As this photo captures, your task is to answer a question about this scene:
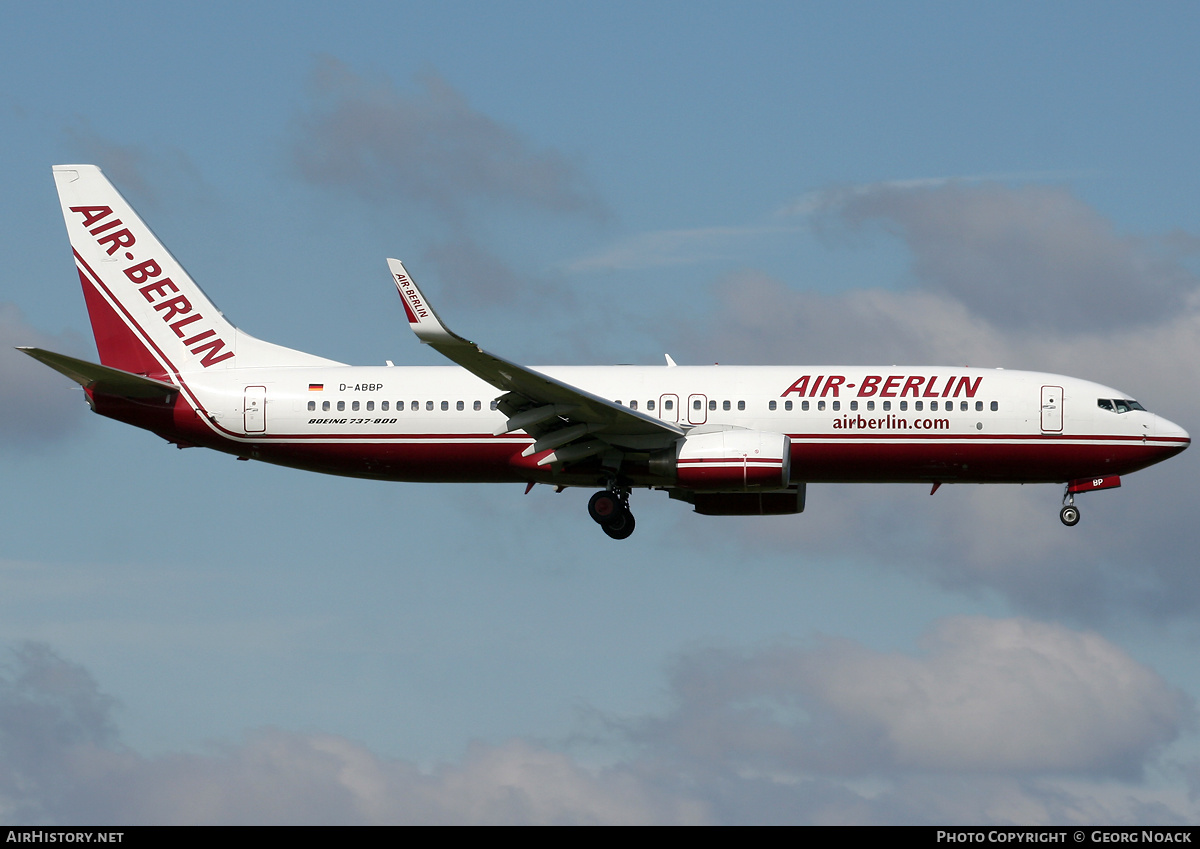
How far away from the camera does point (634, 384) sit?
47.0 meters

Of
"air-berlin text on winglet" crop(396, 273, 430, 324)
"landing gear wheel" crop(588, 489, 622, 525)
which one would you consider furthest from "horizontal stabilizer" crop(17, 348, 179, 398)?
"landing gear wheel" crop(588, 489, 622, 525)

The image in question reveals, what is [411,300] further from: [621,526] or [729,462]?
[621,526]

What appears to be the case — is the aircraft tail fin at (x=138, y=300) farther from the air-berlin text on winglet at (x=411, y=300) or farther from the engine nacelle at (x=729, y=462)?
the engine nacelle at (x=729, y=462)

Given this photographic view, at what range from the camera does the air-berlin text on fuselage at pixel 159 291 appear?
50.5 meters

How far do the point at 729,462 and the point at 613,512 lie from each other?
13.9 ft

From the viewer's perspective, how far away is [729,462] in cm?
4428

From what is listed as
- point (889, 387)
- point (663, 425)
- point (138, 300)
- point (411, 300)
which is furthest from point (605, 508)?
point (138, 300)

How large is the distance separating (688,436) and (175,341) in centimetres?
1677

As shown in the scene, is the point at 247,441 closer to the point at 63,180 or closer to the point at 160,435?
the point at 160,435

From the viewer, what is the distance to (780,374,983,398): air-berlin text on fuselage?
46.0 metres

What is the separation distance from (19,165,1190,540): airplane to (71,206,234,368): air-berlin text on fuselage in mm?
1206

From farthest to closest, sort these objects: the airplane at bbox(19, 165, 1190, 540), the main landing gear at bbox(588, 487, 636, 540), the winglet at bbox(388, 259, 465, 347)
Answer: the main landing gear at bbox(588, 487, 636, 540)
the airplane at bbox(19, 165, 1190, 540)
the winglet at bbox(388, 259, 465, 347)

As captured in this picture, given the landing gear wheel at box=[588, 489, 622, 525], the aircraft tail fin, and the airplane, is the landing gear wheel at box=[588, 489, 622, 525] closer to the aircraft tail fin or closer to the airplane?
the airplane
